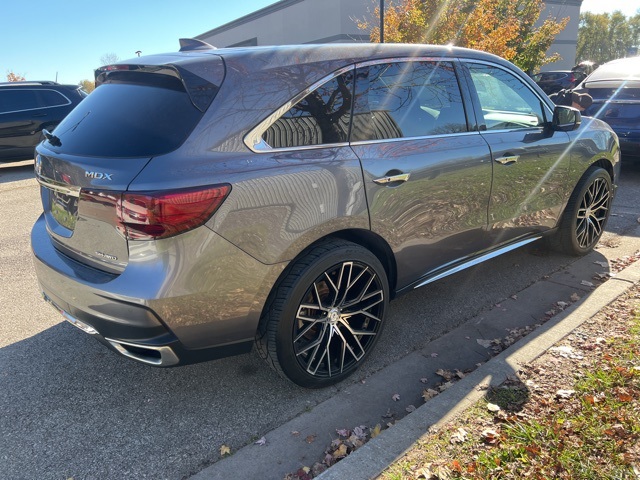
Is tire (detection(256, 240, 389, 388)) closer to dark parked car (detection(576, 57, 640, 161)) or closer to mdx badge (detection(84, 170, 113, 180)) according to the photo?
mdx badge (detection(84, 170, 113, 180))

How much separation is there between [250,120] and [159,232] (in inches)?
27.1

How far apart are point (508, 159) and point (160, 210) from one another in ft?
8.35

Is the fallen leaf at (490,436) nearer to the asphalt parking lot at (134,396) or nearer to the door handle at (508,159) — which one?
the asphalt parking lot at (134,396)

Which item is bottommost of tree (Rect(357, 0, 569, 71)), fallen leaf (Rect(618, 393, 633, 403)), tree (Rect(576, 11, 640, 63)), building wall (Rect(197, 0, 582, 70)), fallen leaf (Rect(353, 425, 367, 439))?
fallen leaf (Rect(353, 425, 367, 439))

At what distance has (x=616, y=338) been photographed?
3049 millimetres

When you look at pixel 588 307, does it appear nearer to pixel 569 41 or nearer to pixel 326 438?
→ pixel 326 438

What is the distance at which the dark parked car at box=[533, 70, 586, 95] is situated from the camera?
2016cm

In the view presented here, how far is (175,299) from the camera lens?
7.00 feet

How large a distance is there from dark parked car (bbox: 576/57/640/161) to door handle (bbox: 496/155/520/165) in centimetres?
493

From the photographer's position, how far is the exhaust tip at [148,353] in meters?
2.25

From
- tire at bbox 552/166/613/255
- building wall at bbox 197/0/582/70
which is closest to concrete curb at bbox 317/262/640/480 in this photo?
tire at bbox 552/166/613/255

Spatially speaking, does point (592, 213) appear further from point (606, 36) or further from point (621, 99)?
A: point (606, 36)

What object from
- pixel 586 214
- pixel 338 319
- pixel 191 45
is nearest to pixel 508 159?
pixel 586 214

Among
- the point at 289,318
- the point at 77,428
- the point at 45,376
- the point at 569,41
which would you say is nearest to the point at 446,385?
the point at 289,318
